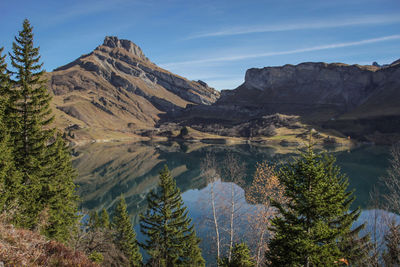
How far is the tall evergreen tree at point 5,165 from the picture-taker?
61.6ft

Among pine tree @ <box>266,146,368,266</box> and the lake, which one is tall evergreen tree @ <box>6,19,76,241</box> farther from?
the lake

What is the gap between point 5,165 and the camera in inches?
750

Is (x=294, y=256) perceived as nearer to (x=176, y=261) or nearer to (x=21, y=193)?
(x=176, y=261)

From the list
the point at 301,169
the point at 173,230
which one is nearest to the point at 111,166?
the point at 173,230

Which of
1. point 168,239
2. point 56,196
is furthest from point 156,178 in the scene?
point 56,196

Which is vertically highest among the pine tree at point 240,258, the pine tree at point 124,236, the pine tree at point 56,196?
the pine tree at point 56,196

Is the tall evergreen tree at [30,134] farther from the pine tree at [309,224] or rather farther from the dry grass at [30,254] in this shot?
the pine tree at [309,224]

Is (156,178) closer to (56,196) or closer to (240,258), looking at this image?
(56,196)

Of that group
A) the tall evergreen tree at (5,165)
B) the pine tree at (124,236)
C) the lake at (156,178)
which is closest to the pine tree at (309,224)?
the tall evergreen tree at (5,165)

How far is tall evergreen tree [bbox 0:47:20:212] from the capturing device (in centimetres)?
1878

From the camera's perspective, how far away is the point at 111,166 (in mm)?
129750

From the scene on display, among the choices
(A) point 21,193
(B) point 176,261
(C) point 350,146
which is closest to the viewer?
(A) point 21,193

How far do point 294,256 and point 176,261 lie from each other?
63.5 feet

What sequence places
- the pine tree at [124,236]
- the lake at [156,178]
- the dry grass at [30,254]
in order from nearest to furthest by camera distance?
the dry grass at [30,254]
the pine tree at [124,236]
the lake at [156,178]
